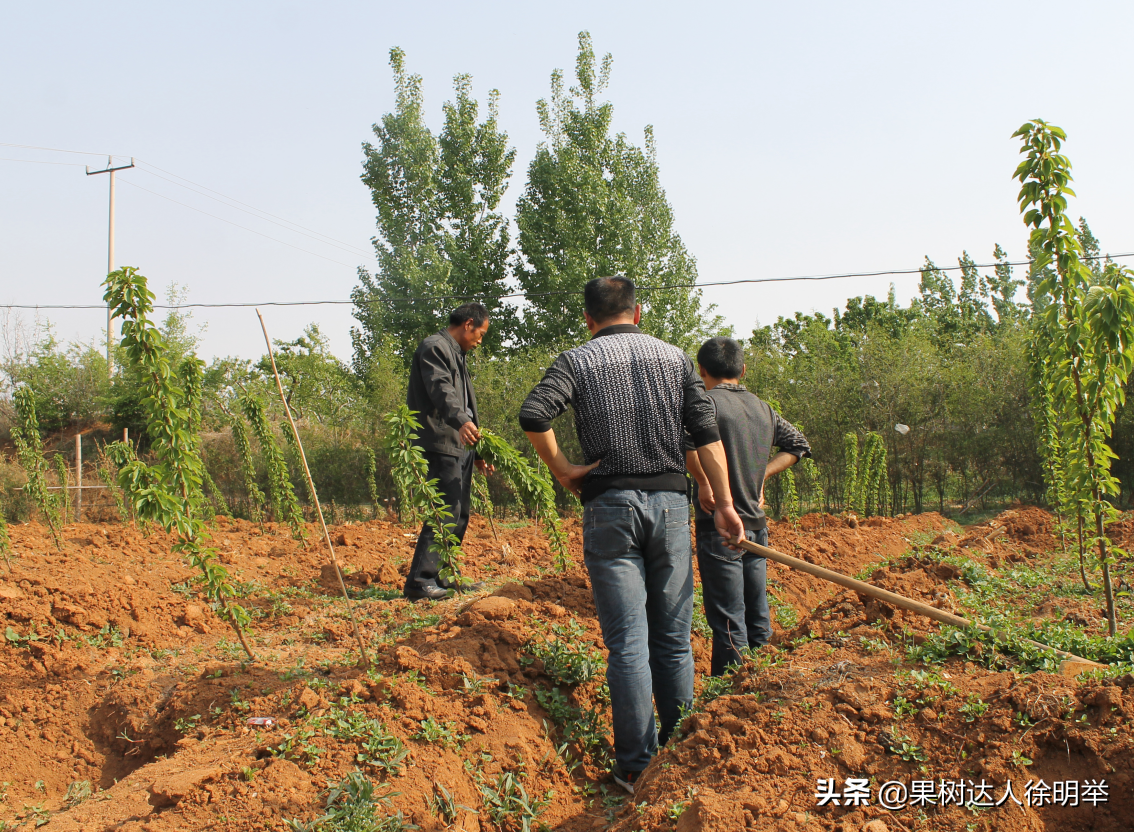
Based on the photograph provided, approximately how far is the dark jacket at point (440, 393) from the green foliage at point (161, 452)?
5.02 ft

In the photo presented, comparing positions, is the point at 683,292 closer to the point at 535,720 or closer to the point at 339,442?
the point at 339,442

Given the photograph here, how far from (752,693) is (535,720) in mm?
1051

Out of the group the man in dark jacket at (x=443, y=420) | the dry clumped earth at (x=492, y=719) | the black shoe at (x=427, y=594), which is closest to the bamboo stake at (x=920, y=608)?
the dry clumped earth at (x=492, y=719)

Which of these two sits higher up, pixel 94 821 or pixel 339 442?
pixel 339 442

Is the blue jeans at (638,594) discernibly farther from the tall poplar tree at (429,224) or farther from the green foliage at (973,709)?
the tall poplar tree at (429,224)

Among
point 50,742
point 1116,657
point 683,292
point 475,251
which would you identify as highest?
point 475,251

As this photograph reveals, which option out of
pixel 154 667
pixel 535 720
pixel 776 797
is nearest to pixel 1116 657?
pixel 776 797

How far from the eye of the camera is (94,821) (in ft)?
8.29

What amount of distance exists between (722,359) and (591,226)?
1496cm

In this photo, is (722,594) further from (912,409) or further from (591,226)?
(591,226)

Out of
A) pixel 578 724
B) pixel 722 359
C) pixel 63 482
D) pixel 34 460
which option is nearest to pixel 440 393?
pixel 722 359

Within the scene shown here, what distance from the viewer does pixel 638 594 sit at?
9.20 ft

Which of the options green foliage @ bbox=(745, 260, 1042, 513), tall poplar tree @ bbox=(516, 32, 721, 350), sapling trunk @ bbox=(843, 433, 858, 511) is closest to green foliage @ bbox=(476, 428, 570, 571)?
sapling trunk @ bbox=(843, 433, 858, 511)

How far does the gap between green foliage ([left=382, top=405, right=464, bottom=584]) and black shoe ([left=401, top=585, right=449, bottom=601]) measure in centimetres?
27
